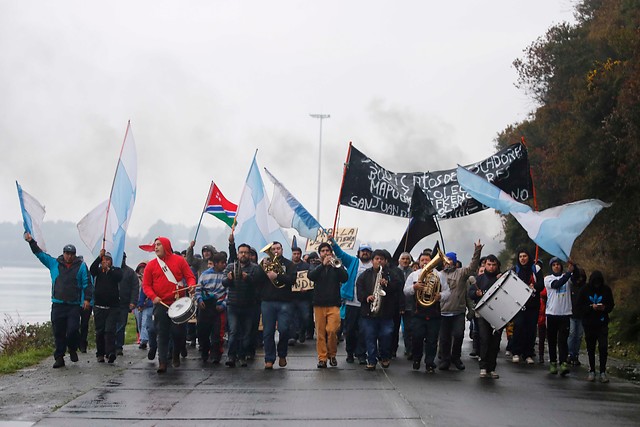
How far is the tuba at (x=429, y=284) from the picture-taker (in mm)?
13375

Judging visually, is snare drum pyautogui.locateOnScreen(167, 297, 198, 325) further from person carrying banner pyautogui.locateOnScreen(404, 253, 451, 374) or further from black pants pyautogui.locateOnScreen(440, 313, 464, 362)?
black pants pyautogui.locateOnScreen(440, 313, 464, 362)

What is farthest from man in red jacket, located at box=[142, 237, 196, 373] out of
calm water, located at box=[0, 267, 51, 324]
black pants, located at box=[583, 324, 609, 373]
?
calm water, located at box=[0, 267, 51, 324]

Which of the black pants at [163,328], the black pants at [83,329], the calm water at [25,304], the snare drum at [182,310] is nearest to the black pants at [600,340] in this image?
the snare drum at [182,310]

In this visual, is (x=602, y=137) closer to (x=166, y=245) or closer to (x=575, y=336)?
(x=575, y=336)

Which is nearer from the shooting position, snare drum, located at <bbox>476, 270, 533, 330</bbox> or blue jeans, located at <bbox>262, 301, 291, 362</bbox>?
snare drum, located at <bbox>476, 270, 533, 330</bbox>

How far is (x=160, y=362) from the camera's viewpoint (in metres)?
13.0

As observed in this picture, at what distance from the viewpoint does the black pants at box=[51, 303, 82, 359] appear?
13.9 m

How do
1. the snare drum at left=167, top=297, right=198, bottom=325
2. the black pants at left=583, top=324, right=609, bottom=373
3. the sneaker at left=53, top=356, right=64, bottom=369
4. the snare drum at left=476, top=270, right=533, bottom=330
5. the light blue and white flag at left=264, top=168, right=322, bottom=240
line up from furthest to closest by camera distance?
1. the light blue and white flag at left=264, top=168, right=322, bottom=240
2. the sneaker at left=53, top=356, right=64, bottom=369
3. the snare drum at left=167, top=297, right=198, bottom=325
4. the black pants at left=583, top=324, right=609, bottom=373
5. the snare drum at left=476, top=270, right=533, bottom=330

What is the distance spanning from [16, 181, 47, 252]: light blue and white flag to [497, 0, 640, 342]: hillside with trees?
40.6 ft

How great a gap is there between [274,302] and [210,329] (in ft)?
4.89

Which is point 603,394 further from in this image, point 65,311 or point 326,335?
point 65,311

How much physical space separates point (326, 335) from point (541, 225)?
359cm

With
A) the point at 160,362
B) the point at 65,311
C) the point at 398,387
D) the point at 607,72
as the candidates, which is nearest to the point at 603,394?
the point at 398,387

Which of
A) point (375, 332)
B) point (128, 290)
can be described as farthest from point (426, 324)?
point (128, 290)
